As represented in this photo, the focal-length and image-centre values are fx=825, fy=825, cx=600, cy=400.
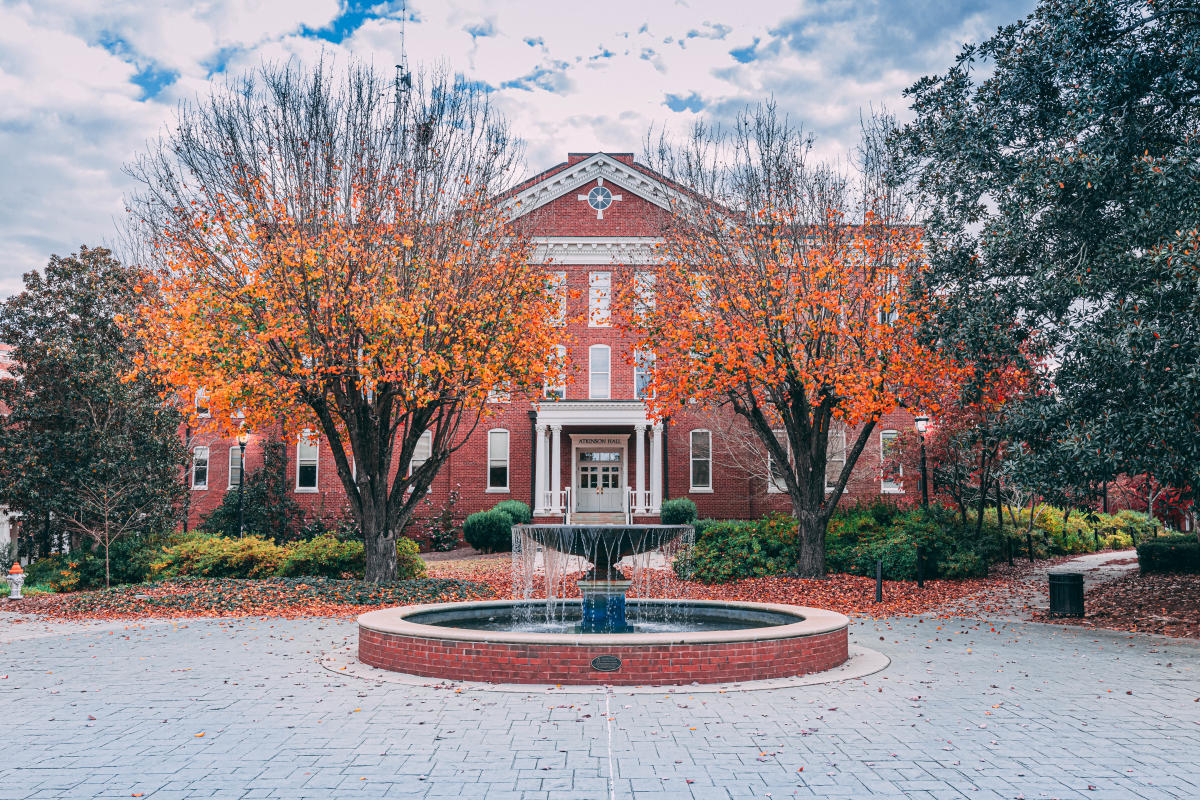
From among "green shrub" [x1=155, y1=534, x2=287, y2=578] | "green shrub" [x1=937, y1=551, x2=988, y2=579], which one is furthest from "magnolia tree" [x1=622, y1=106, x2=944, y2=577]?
"green shrub" [x1=155, y1=534, x2=287, y2=578]

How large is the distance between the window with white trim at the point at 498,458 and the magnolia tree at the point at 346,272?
42.4ft

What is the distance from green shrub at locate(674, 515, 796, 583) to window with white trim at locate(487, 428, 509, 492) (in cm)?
1185

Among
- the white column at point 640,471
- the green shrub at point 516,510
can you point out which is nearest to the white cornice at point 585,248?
the white column at point 640,471

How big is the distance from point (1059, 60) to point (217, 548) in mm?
17902

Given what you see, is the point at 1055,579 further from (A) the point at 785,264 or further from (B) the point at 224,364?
(B) the point at 224,364

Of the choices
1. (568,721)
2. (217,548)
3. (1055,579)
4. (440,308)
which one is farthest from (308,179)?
(1055,579)

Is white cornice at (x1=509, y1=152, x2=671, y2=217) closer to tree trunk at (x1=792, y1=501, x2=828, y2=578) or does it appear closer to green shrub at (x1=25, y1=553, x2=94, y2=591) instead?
tree trunk at (x1=792, y1=501, x2=828, y2=578)

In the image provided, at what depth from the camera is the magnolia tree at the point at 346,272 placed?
45.5 feet

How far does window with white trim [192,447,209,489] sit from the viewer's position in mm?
30156

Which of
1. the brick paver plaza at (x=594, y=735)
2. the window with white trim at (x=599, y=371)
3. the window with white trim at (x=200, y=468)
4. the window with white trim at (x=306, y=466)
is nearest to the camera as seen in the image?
the brick paver plaza at (x=594, y=735)

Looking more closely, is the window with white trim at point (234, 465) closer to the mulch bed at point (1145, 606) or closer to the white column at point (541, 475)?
the white column at point (541, 475)

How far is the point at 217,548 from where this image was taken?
17422mm

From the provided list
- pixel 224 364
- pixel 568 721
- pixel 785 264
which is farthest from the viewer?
pixel 785 264

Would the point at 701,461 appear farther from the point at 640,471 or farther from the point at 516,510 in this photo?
the point at 516,510
